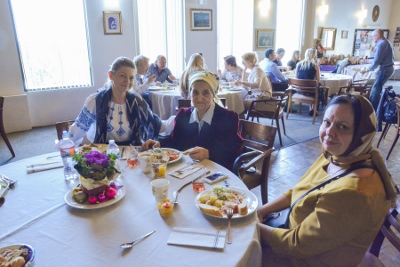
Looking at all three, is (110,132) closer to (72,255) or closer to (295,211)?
(72,255)

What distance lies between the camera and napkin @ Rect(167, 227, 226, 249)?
3.07ft

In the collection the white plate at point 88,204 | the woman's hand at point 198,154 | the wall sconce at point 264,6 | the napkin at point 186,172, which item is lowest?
the napkin at point 186,172

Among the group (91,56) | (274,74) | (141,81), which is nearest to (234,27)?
(274,74)

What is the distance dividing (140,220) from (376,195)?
0.82 m

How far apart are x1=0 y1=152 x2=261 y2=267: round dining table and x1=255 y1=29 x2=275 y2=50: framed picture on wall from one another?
289 inches

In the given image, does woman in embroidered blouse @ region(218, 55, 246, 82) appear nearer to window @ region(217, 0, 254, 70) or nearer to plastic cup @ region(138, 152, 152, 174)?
window @ region(217, 0, 254, 70)

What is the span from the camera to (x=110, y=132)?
81.7 inches

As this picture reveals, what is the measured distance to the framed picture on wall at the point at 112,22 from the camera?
5.27 metres

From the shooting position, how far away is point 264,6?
7.81 meters

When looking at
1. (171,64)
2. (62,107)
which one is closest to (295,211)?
(62,107)

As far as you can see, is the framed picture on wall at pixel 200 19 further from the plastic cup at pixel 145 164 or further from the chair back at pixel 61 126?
the plastic cup at pixel 145 164

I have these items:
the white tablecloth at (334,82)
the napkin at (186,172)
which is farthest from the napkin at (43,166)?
the white tablecloth at (334,82)

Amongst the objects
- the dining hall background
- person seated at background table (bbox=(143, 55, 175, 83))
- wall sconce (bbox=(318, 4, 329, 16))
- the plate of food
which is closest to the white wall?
the dining hall background

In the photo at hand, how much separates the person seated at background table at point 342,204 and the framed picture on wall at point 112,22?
198 inches
